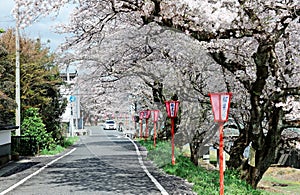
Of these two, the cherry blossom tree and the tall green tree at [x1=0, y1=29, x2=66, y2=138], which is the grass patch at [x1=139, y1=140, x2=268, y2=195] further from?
the tall green tree at [x1=0, y1=29, x2=66, y2=138]

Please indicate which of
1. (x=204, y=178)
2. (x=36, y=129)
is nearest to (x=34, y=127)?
(x=36, y=129)

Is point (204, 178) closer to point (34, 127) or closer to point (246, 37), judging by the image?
point (246, 37)

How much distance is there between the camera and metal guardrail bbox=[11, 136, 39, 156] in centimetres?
2488

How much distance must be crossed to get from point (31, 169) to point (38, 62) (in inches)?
477

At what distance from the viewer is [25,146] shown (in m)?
25.4

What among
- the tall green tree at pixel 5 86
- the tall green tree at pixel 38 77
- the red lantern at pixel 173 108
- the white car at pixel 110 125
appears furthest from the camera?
the white car at pixel 110 125

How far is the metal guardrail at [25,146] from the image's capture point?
24.9 metres

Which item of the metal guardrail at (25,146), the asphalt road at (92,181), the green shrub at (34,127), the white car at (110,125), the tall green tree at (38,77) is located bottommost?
the asphalt road at (92,181)

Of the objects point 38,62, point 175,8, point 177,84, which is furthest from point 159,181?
point 38,62

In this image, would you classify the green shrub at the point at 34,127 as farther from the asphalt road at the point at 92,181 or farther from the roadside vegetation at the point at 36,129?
the asphalt road at the point at 92,181

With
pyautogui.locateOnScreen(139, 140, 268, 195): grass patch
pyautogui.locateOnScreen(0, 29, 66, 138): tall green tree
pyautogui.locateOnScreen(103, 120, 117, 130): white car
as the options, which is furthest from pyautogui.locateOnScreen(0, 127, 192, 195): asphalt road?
pyautogui.locateOnScreen(103, 120, 117, 130): white car

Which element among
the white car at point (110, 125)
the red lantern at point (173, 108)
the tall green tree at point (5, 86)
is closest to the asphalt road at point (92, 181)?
the red lantern at point (173, 108)

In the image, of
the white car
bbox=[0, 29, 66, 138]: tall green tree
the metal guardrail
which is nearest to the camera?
the metal guardrail

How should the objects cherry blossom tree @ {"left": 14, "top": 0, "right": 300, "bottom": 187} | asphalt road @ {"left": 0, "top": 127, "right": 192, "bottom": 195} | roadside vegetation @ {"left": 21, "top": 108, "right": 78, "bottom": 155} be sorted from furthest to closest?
roadside vegetation @ {"left": 21, "top": 108, "right": 78, "bottom": 155}, asphalt road @ {"left": 0, "top": 127, "right": 192, "bottom": 195}, cherry blossom tree @ {"left": 14, "top": 0, "right": 300, "bottom": 187}
